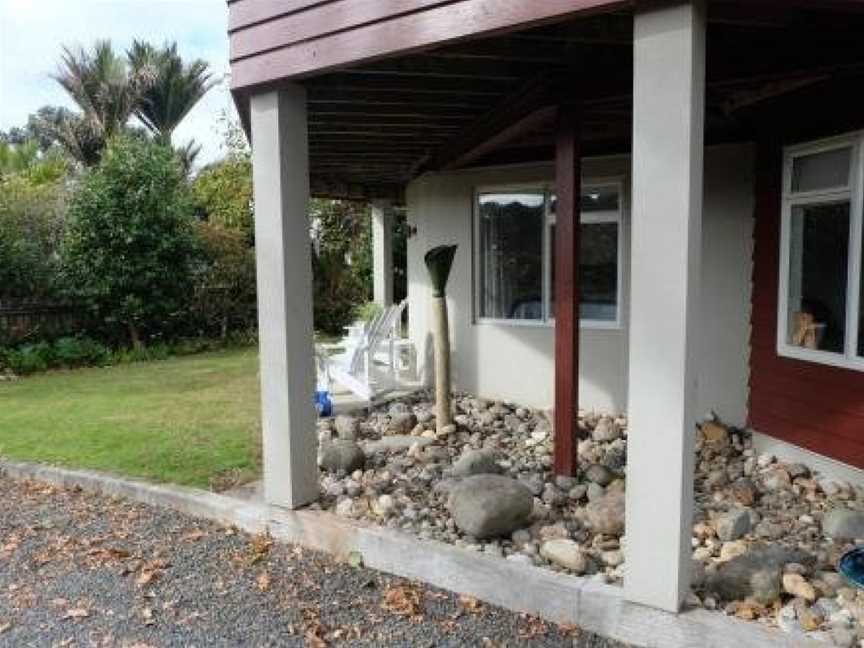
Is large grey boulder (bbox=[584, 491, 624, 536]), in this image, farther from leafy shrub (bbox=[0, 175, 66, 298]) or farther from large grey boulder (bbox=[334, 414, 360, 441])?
leafy shrub (bbox=[0, 175, 66, 298])

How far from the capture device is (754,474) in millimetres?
5469

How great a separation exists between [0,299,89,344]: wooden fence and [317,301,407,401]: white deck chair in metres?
6.25

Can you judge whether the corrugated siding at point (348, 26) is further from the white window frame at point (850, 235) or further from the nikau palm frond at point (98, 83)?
the nikau palm frond at point (98, 83)

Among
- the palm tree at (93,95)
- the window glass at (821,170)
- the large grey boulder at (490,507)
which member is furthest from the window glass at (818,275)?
the palm tree at (93,95)

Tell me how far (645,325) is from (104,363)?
11071 mm

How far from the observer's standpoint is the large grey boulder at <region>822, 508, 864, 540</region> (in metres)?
4.14

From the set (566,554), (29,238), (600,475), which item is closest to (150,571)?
(566,554)

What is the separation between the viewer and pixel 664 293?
119 inches

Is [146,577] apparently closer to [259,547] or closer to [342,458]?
[259,547]

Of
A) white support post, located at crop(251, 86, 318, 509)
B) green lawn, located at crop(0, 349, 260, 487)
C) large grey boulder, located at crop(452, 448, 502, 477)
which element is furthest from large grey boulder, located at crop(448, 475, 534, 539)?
green lawn, located at crop(0, 349, 260, 487)

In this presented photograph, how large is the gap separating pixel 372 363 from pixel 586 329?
2367 millimetres

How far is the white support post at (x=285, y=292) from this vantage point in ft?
14.2

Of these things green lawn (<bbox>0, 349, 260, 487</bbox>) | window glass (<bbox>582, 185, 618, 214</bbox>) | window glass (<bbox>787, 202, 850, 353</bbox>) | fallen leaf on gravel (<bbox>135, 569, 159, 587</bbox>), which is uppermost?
window glass (<bbox>582, 185, 618, 214</bbox>)

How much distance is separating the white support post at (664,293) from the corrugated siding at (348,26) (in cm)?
34
